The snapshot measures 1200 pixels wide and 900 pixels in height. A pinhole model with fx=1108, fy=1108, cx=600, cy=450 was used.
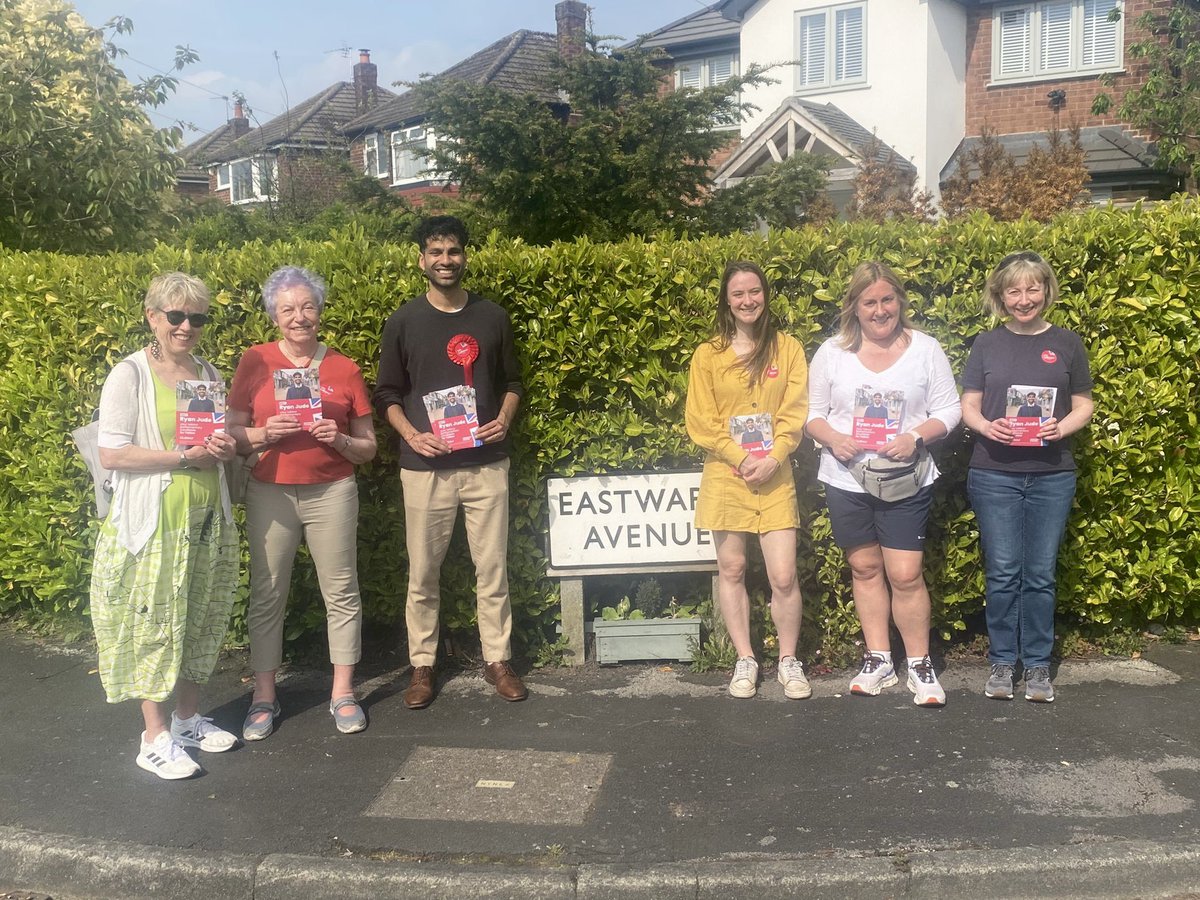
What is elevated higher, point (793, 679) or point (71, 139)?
point (71, 139)

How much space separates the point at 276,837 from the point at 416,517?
1.65 m

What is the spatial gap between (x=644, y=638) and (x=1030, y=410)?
2.21 metres

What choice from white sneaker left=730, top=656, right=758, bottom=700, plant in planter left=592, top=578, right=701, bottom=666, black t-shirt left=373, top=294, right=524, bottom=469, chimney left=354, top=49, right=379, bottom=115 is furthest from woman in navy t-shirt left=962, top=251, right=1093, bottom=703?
chimney left=354, top=49, right=379, bottom=115

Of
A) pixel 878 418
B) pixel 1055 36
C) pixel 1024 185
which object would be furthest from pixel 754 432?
pixel 1055 36

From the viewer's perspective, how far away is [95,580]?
440 centimetres

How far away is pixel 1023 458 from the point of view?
4.91 metres

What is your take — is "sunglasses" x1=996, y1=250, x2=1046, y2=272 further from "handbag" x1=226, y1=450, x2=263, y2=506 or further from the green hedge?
"handbag" x1=226, y1=450, x2=263, y2=506

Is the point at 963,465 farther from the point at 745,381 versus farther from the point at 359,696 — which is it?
the point at 359,696

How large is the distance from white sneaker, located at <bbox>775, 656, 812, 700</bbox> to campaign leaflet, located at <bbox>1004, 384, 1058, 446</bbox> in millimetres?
1464

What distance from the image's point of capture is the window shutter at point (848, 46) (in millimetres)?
22906

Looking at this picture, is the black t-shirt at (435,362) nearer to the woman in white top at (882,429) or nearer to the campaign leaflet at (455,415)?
the campaign leaflet at (455,415)

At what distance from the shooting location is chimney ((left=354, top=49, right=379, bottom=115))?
42.4 metres

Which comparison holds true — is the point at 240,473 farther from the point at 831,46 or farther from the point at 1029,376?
the point at 831,46

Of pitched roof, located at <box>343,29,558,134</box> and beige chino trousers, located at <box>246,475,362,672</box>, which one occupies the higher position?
pitched roof, located at <box>343,29,558,134</box>
